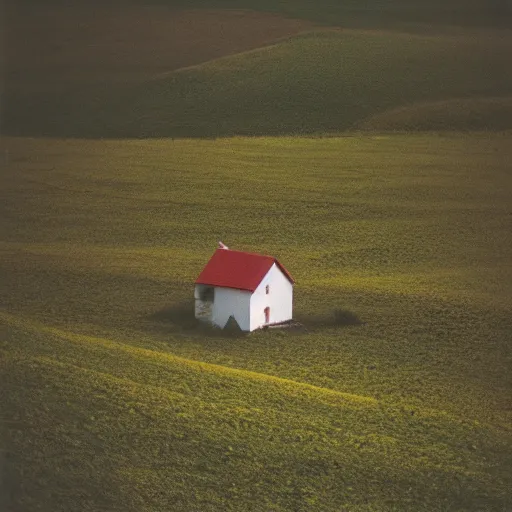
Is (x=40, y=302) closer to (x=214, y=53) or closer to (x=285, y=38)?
(x=214, y=53)

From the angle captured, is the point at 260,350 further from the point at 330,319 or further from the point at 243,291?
the point at 330,319

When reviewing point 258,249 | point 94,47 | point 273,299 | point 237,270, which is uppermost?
point 94,47

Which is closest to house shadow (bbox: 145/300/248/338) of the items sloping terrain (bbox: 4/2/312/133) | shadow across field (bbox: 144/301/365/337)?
shadow across field (bbox: 144/301/365/337)

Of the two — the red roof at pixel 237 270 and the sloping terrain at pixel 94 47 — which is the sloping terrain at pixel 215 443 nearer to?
the red roof at pixel 237 270

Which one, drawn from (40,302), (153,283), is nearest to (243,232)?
(153,283)

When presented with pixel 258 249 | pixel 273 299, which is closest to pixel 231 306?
pixel 273 299

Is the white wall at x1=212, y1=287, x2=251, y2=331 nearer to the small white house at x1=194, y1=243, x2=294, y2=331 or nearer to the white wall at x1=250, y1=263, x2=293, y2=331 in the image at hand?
the small white house at x1=194, y1=243, x2=294, y2=331

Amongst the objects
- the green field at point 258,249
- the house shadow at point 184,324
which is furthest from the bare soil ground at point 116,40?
the house shadow at point 184,324
